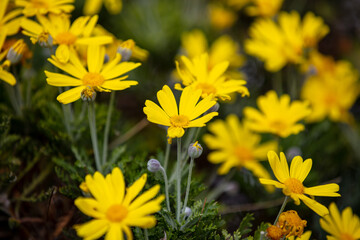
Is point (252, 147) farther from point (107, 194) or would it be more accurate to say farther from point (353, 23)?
point (353, 23)

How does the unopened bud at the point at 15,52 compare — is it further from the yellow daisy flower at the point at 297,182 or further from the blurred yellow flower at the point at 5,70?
the yellow daisy flower at the point at 297,182

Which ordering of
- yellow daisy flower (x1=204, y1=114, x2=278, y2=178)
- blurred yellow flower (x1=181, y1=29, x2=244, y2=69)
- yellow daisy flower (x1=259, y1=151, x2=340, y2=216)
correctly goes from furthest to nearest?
blurred yellow flower (x1=181, y1=29, x2=244, y2=69), yellow daisy flower (x1=204, y1=114, x2=278, y2=178), yellow daisy flower (x1=259, y1=151, x2=340, y2=216)

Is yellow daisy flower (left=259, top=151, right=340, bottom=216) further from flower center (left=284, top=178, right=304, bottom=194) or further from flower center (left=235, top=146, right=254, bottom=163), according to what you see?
flower center (left=235, top=146, right=254, bottom=163)

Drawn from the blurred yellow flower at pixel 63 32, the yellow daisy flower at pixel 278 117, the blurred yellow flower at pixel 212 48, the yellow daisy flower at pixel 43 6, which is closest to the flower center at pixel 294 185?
the yellow daisy flower at pixel 278 117

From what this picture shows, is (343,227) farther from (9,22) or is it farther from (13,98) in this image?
(9,22)

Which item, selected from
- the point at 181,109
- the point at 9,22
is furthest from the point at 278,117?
the point at 9,22

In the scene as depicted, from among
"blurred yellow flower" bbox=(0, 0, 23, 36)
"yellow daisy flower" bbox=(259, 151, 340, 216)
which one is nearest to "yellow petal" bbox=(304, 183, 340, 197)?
"yellow daisy flower" bbox=(259, 151, 340, 216)

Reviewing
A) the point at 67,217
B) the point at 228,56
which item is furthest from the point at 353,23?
the point at 67,217
